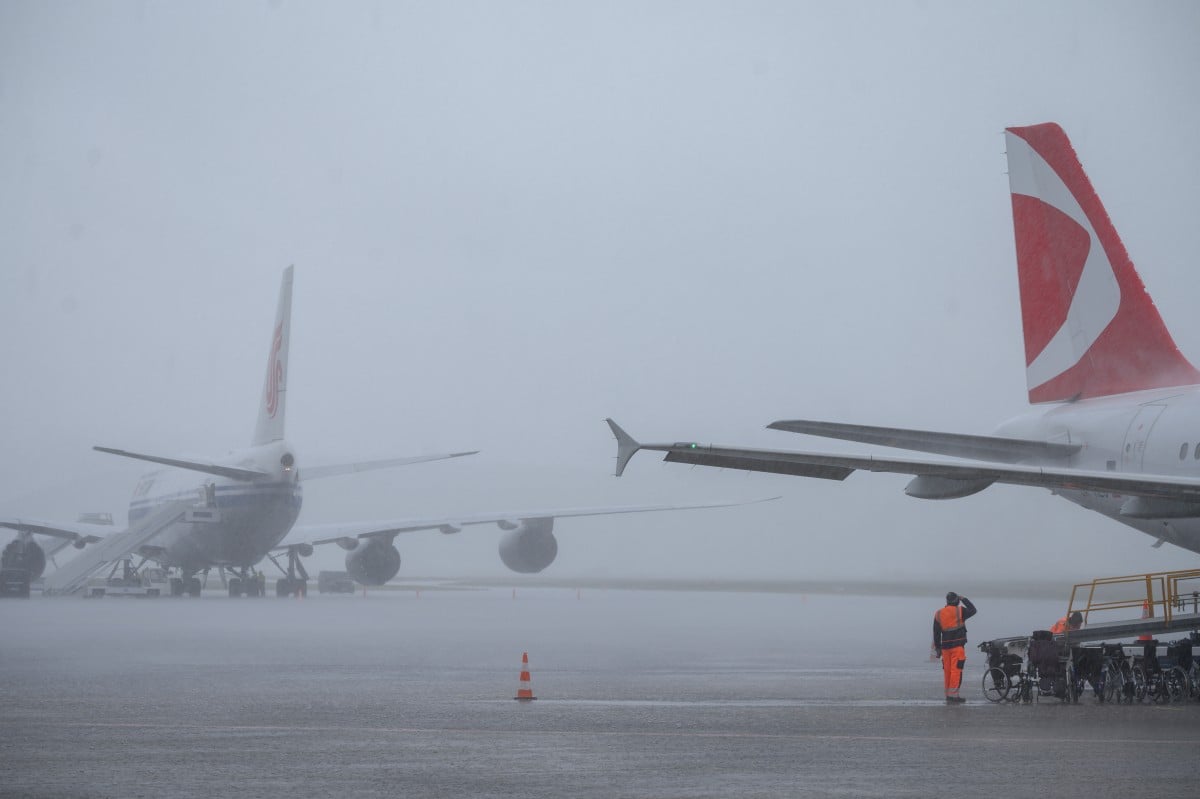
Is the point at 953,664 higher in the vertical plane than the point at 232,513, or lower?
lower

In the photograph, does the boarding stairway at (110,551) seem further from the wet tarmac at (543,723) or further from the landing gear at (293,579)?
the wet tarmac at (543,723)

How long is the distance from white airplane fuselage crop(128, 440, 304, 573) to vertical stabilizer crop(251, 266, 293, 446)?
3.98ft

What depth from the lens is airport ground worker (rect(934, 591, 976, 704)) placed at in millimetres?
19609

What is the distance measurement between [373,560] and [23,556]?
50.3 feet

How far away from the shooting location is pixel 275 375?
6003 centimetres

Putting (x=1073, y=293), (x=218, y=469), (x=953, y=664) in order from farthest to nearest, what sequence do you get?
1. (x=218, y=469)
2. (x=1073, y=293)
3. (x=953, y=664)

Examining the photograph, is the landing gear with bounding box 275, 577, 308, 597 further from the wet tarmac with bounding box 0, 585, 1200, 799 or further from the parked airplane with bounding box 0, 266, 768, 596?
the wet tarmac with bounding box 0, 585, 1200, 799

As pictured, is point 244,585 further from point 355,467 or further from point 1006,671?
point 1006,671

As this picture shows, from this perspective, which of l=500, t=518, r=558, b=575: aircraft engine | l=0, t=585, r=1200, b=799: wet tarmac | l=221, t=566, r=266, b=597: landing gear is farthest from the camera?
l=221, t=566, r=266, b=597: landing gear

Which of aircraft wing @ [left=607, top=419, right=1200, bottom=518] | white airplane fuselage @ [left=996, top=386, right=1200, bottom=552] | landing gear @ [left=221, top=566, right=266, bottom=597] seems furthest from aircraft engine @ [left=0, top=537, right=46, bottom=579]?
aircraft wing @ [left=607, top=419, right=1200, bottom=518]

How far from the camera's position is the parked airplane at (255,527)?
57.5 metres

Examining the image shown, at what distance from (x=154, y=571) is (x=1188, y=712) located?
53801 millimetres

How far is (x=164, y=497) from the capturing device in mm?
64812

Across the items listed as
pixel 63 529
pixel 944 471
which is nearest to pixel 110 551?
pixel 63 529
